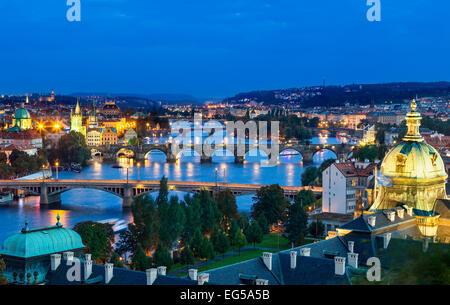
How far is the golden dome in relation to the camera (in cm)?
1739


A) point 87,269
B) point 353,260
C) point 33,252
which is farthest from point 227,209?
point 87,269

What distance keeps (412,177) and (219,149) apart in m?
44.9

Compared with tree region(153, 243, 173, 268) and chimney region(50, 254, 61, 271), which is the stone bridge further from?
chimney region(50, 254, 61, 271)

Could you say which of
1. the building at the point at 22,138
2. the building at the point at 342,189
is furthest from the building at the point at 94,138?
the building at the point at 342,189

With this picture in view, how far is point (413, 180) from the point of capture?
17.4 m

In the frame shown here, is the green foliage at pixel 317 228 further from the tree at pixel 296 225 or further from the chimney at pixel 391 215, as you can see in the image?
the chimney at pixel 391 215

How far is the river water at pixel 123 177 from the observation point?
29328 mm

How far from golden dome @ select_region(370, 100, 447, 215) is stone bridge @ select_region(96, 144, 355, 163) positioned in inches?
1319

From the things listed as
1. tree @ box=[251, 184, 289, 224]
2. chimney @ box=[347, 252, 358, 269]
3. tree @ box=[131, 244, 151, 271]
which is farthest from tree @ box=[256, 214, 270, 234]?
chimney @ box=[347, 252, 358, 269]

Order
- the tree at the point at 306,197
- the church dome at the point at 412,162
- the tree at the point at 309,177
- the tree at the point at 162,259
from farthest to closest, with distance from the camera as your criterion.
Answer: the tree at the point at 309,177
the tree at the point at 306,197
the tree at the point at 162,259
the church dome at the point at 412,162

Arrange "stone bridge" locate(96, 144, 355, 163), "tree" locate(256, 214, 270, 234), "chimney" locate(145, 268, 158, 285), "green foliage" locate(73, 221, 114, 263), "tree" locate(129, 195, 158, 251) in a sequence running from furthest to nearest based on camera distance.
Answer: "stone bridge" locate(96, 144, 355, 163) → "tree" locate(256, 214, 270, 234) → "tree" locate(129, 195, 158, 251) → "green foliage" locate(73, 221, 114, 263) → "chimney" locate(145, 268, 158, 285)

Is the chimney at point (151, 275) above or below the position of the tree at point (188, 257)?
above
